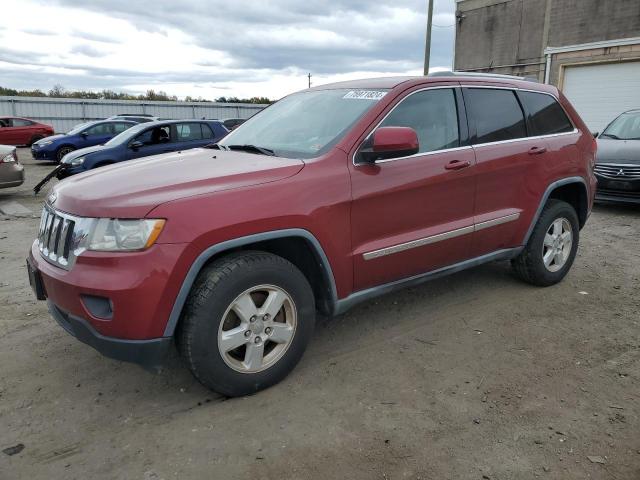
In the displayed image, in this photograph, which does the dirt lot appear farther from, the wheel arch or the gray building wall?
the gray building wall

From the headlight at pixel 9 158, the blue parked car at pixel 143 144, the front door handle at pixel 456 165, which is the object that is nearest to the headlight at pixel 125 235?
the front door handle at pixel 456 165

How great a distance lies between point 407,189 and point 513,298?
68.8 inches

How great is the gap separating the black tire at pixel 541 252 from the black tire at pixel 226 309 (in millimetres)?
2391

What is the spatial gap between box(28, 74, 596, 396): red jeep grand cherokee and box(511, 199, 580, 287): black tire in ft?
0.09

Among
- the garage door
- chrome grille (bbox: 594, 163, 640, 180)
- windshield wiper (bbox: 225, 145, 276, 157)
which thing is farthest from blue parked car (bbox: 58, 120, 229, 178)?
the garage door

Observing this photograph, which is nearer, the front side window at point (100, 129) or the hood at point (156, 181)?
the hood at point (156, 181)

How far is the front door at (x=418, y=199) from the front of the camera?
3215mm

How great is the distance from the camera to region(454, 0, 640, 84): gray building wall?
54.6ft

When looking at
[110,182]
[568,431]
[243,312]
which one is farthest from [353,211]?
→ [568,431]

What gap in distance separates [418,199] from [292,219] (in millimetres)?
1017

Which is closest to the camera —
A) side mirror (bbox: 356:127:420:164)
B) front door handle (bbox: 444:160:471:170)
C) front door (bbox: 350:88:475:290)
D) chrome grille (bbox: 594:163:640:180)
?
side mirror (bbox: 356:127:420:164)

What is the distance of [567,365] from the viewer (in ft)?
10.8

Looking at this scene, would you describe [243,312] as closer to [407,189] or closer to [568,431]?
[407,189]

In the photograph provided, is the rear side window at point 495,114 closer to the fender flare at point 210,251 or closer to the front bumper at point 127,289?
the fender flare at point 210,251
